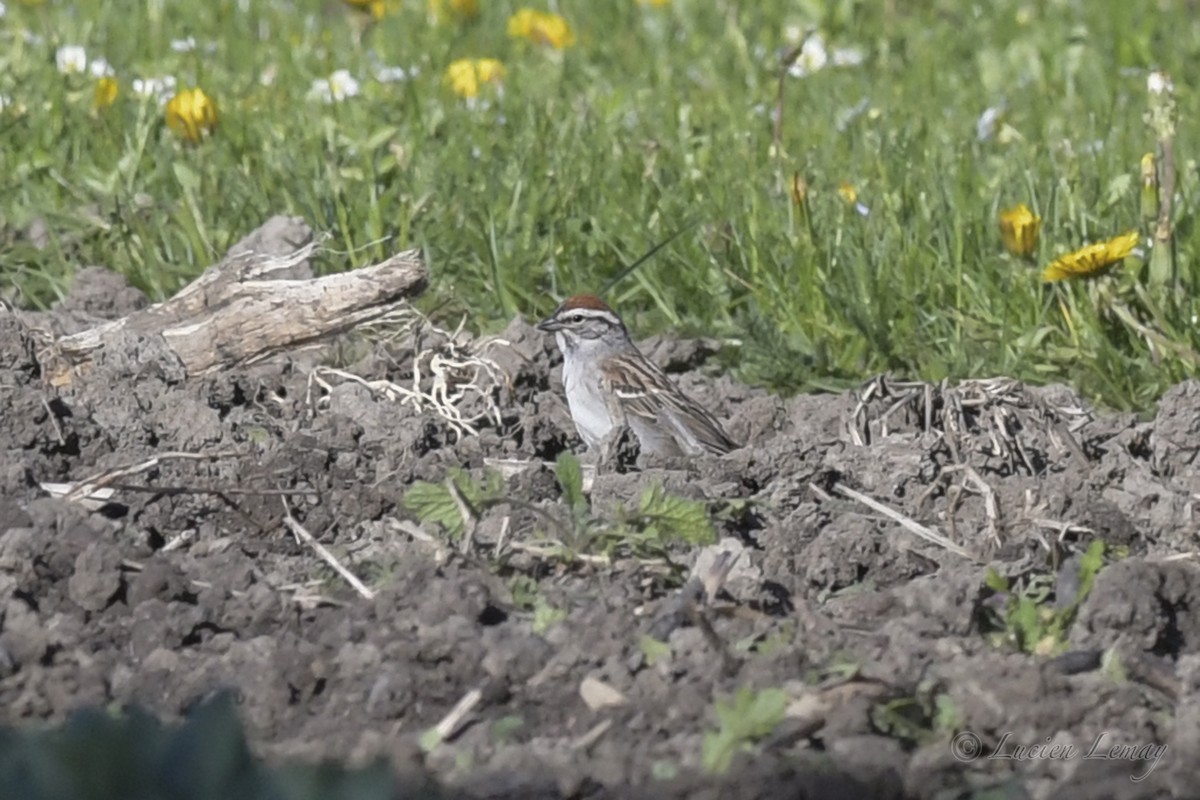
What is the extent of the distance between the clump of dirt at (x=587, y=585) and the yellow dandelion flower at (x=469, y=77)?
2.85 metres

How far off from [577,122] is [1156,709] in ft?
15.2

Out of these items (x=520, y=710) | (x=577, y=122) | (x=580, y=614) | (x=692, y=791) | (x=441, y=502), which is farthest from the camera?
(x=577, y=122)

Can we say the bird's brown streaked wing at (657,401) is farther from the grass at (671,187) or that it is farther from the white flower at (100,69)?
the white flower at (100,69)

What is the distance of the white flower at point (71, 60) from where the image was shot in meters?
7.96

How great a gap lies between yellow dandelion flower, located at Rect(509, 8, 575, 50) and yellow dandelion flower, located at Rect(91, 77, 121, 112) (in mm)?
2376

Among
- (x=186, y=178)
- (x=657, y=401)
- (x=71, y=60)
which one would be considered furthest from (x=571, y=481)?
(x=71, y=60)

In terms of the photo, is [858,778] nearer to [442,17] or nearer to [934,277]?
[934,277]

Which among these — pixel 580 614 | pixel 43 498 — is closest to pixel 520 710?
pixel 580 614

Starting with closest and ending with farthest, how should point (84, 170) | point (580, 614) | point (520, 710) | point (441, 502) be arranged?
point (520, 710)
point (580, 614)
point (441, 502)
point (84, 170)

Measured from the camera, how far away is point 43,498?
170 inches

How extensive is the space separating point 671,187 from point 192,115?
1.76 m

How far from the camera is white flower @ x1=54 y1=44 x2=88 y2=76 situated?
796cm

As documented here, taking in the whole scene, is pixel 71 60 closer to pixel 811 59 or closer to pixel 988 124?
pixel 811 59

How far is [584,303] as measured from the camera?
18.8 feet
